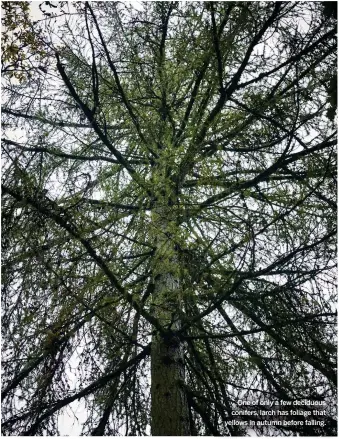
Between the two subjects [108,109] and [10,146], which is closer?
[10,146]

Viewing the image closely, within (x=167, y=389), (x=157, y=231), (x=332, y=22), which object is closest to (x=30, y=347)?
(x=167, y=389)

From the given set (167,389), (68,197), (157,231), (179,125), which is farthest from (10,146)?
(167,389)

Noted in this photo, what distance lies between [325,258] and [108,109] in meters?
3.21

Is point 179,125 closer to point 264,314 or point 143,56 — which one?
point 143,56

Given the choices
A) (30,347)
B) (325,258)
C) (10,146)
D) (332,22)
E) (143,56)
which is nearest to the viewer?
(325,258)

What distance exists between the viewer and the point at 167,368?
3.41 m

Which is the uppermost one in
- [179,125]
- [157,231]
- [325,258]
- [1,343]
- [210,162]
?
[179,125]

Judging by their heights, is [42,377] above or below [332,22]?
below

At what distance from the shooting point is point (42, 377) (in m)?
3.09

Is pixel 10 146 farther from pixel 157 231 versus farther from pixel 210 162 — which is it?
pixel 210 162

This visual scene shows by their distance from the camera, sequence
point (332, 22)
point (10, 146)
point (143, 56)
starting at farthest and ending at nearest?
1. point (143, 56)
2. point (10, 146)
3. point (332, 22)

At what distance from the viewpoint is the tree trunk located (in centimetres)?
312

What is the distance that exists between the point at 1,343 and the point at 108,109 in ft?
9.88

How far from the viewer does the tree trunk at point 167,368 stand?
312 centimetres
